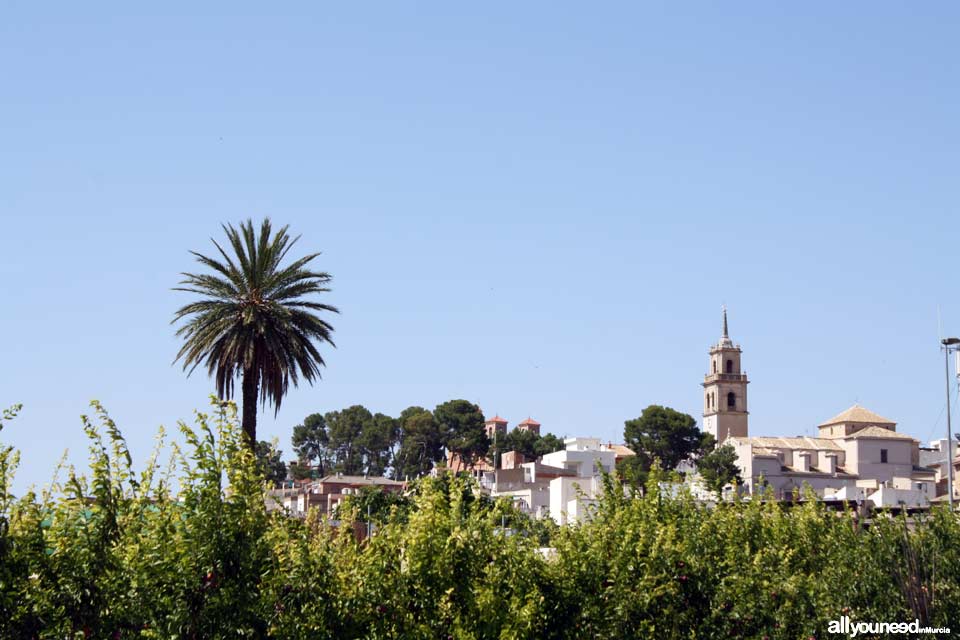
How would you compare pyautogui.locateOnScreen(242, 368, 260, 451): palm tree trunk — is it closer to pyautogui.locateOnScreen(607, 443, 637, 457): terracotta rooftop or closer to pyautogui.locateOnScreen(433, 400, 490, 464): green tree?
pyautogui.locateOnScreen(607, 443, 637, 457): terracotta rooftop

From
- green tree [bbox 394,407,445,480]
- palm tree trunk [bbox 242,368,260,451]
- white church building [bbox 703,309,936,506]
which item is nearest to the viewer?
palm tree trunk [bbox 242,368,260,451]

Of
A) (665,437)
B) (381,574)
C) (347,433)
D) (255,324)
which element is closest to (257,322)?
(255,324)

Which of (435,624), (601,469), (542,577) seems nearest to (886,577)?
(601,469)

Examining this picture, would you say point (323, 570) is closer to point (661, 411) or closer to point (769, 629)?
point (769, 629)

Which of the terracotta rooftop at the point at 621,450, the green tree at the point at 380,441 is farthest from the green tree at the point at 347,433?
the terracotta rooftop at the point at 621,450

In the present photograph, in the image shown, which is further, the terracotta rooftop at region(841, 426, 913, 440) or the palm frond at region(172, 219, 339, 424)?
the terracotta rooftop at region(841, 426, 913, 440)

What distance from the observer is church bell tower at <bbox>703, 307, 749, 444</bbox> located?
13850cm

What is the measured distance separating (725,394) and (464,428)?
3441 cm

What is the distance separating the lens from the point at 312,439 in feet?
490

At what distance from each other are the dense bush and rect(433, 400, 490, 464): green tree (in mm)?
108472

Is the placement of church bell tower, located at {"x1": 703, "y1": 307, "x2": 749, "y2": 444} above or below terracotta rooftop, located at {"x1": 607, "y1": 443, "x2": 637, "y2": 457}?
above

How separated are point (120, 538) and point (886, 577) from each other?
10.9 m

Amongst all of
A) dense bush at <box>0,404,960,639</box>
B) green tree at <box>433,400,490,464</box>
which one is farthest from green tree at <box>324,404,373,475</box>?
dense bush at <box>0,404,960,639</box>

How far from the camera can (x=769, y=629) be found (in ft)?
47.3
